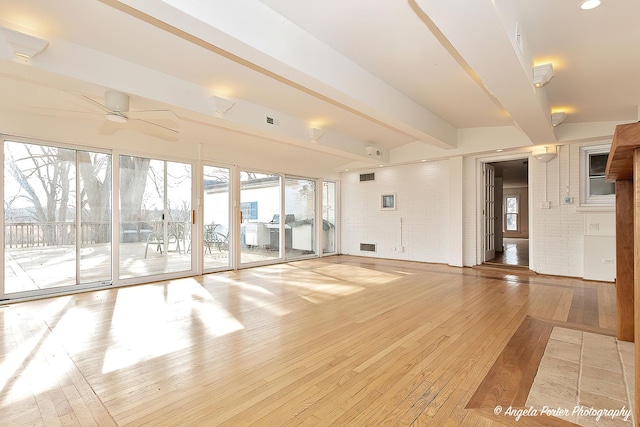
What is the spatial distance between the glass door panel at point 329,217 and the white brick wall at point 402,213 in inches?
10.7

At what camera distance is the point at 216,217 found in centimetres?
690

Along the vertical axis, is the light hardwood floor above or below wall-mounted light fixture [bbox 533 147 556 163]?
below

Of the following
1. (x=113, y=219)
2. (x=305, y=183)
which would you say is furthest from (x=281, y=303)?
(x=305, y=183)

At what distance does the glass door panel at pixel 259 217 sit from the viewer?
740 centimetres

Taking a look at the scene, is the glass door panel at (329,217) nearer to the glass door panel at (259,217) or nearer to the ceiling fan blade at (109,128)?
the glass door panel at (259,217)

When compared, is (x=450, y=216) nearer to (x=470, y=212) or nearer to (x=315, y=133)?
(x=470, y=212)

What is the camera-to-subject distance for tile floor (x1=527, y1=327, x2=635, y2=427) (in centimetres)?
190

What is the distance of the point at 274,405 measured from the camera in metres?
2.00

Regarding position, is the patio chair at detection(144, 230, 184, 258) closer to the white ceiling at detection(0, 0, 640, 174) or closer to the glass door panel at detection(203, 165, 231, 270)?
the glass door panel at detection(203, 165, 231, 270)

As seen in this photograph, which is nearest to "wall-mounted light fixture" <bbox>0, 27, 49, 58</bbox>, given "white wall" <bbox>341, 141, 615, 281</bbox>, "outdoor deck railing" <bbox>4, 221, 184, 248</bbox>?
"outdoor deck railing" <bbox>4, 221, 184, 248</bbox>

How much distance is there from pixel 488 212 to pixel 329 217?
4220mm

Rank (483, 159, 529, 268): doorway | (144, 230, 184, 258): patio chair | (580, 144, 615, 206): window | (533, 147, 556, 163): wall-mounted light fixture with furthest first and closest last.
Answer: (483, 159, 529, 268): doorway, (533, 147, 556, 163): wall-mounted light fixture, (144, 230, 184, 258): patio chair, (580, 144, 615, 206): window

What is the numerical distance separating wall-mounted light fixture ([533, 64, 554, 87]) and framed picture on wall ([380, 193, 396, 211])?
5.00 meters

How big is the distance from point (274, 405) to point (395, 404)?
0.75m
